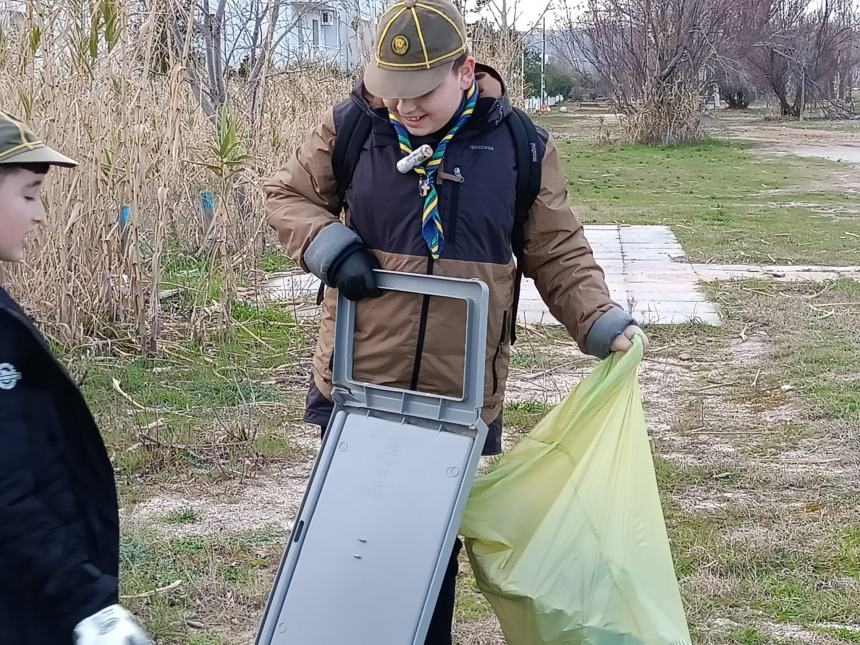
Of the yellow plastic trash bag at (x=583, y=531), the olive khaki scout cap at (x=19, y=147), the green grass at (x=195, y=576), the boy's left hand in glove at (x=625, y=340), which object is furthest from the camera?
the green grass at (x=195, y=576)

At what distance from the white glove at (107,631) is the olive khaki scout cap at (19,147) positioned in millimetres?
713

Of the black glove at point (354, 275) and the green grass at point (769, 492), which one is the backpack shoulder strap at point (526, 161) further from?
the green grass at point (769, 492)

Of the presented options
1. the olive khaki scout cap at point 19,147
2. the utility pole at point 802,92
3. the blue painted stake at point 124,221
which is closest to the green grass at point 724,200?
the blue painted stake at point 124,221

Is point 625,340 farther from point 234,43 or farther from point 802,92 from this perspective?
point 802,92

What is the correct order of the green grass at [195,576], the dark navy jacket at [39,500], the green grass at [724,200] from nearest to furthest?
the dark navy jacket at [39,500] < the green grass at [195,576] < the green grass at [724,200]

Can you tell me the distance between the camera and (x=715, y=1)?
25234mm

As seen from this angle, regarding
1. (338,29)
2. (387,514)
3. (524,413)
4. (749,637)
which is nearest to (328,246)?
(387,514)

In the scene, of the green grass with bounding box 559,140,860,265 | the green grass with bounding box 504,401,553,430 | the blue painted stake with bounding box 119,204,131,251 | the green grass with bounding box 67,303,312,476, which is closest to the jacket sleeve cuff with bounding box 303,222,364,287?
the green grass with bounding box 67,303,312,476

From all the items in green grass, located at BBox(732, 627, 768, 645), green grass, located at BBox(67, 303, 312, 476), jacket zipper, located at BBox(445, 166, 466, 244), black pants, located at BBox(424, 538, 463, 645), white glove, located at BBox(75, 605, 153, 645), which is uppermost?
jacket zipper, located at BBox(445, 166, 466, 244)

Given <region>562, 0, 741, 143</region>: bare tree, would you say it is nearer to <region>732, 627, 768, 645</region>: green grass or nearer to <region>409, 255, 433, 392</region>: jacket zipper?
<region>732, 627, 768, 645</region>: green grass

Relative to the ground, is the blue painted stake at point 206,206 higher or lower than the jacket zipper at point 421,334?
lower

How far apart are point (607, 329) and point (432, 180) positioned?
1.74 ft

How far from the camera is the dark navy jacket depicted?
1.67m

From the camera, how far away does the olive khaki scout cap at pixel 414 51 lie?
2.41m
